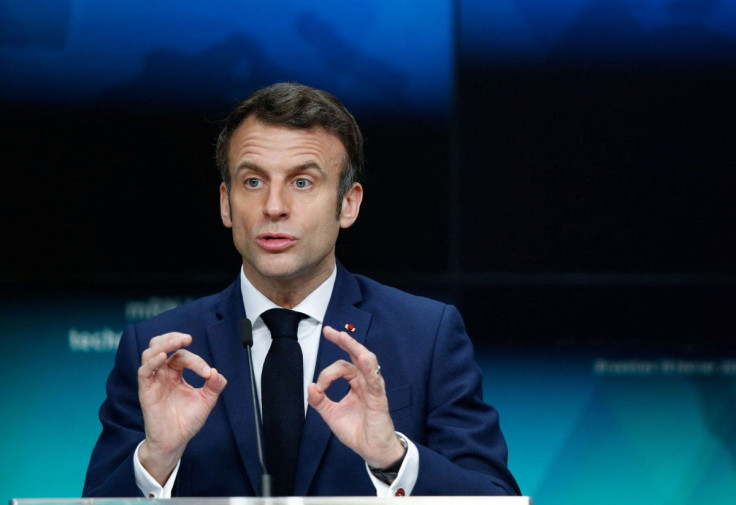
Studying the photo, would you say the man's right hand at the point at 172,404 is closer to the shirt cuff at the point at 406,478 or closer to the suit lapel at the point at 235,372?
the suit lapel at the point at 235,372

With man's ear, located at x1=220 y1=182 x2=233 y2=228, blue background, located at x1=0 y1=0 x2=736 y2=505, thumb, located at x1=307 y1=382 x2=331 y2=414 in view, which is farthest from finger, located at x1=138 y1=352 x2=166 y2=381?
blue background, located at x1=0 y1=0 x2=736 y2=505

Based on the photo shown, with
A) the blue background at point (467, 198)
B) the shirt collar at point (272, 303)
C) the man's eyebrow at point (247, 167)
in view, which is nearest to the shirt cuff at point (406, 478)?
the shirt collar at point (272, 303)

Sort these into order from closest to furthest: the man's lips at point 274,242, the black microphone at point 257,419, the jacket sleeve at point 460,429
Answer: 1. the black microphone at point 257,419
2. the jacket sleeve at point 460,429
3. the man's lips at point 274,242

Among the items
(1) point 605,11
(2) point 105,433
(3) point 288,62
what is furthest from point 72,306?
(1) point 605,11

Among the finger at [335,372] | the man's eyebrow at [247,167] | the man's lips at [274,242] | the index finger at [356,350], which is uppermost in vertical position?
the man's eyebrow at [247,167]

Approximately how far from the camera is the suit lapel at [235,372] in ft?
9.56

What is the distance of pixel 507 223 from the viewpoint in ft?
13.9

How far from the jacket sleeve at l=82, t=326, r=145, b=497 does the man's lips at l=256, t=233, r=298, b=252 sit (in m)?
0.40

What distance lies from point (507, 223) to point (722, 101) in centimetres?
78

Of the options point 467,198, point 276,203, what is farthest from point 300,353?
point 467,198

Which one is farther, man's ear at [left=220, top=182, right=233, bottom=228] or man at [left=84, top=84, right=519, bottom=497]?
man's ear at [left=220, top=182, right=233, bottom=228]

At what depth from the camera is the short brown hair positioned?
3061 millimetres

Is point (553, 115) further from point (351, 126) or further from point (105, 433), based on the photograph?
point (105, 433)

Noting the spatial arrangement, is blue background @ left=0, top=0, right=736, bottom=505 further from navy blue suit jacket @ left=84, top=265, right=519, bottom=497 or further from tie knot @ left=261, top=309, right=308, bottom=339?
tie knot @ left=261, top=309, right=308, bottom=339
